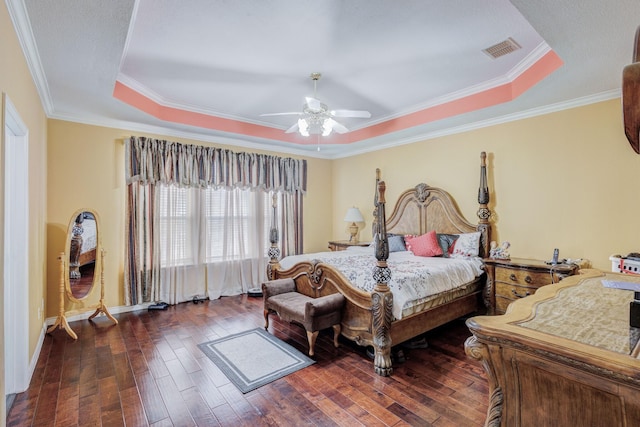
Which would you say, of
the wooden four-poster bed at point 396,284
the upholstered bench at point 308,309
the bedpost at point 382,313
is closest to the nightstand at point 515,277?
the wooden four-poster bed at point 396,284

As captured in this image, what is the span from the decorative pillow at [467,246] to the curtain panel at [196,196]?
2.90 meters

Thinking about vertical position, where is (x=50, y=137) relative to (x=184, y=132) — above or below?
below

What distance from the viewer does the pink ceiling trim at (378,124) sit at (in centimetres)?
306

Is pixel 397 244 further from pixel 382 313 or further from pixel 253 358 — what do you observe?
pixel 253 358

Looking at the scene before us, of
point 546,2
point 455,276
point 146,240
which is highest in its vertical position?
point 546,2

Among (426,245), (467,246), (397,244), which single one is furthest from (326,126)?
(467,246)

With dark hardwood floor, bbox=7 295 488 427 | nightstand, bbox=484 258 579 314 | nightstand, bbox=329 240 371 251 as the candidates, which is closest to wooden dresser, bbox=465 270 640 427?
dark hardwood floor, bbox=7 295 488 427

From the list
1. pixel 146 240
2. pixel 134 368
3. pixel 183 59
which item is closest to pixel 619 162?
pixel 183 59

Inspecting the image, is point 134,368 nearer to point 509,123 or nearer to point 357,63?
point 357,63

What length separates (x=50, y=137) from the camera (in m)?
3.74

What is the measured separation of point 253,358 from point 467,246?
2973mm

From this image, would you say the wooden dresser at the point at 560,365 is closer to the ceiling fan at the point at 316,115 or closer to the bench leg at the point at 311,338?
the bench leg at the point at 311,338

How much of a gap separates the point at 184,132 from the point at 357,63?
2926 millimetres

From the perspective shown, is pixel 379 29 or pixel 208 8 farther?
pixel 379 29
